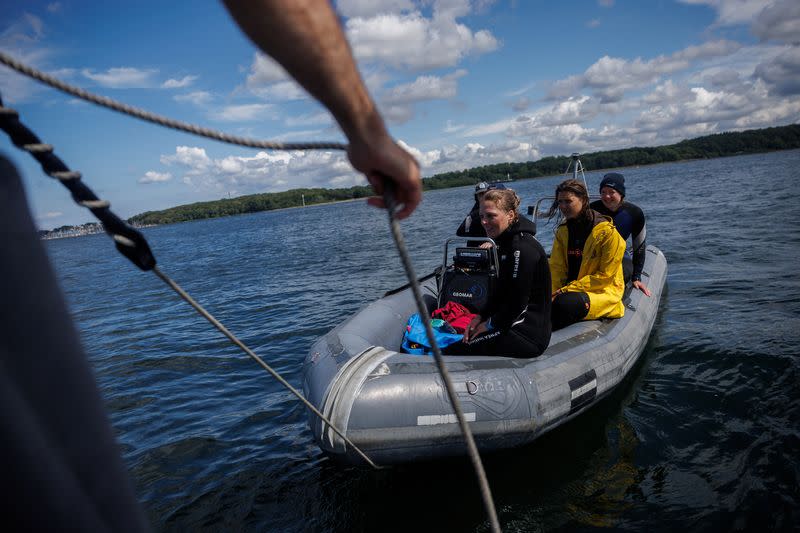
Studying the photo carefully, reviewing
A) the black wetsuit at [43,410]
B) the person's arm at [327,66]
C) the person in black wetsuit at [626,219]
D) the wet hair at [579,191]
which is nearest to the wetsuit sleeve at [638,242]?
the person in black wetsuit at [626,219]

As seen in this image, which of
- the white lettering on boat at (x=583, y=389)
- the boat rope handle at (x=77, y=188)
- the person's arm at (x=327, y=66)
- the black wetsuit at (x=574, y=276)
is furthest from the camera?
the black wetsuit at (x=574, y=276)

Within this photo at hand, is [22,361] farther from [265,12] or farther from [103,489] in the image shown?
[265,12]

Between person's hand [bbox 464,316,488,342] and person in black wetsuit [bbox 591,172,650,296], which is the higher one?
person in black wetsuit [bbox 591,172,650,296]

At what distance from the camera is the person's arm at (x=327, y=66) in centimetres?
96

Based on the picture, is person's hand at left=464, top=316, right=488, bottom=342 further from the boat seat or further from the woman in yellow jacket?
the woman in yellow jacket

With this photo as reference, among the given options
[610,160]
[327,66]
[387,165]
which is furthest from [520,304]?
[610,160]

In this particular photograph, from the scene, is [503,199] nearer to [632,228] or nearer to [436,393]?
[436,393]

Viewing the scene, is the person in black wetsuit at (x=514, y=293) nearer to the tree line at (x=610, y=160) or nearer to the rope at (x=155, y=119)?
the rope at (x=155, y=119)

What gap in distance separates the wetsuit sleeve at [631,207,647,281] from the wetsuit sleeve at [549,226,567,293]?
1.38 meters

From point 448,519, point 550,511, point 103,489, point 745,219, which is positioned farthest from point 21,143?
point 745,219

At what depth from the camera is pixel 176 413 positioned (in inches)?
231

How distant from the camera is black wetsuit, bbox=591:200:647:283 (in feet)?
22.2

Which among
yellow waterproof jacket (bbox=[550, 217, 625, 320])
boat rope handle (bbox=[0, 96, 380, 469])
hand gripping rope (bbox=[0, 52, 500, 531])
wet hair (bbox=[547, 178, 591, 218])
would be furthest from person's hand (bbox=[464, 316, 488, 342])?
boat rope handle (bbox=[0, 96, 380, 469])

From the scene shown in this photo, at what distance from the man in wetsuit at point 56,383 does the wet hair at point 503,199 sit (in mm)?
3562
